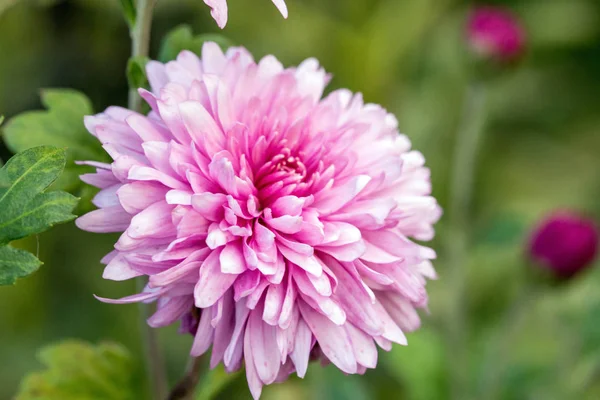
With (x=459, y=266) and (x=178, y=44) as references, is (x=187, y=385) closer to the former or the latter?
(x=178, y=44)

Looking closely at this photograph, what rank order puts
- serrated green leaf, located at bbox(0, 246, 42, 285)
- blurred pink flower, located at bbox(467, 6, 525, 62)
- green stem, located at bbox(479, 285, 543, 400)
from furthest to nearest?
blurred pink flower, located at bbox(467, 6, 525, 62) < green stem, located at bbox(479, 285, 543, 400) < serrated green leaf, located at bbox(0, 246, 42, 285)

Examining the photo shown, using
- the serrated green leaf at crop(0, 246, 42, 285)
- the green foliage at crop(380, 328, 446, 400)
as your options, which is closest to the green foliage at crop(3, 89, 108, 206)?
the serrated green leaf at crop(0, 246, 42, 285)

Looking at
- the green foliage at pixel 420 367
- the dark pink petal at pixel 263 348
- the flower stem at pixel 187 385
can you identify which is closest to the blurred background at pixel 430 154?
the green foliage at pixel 420 367

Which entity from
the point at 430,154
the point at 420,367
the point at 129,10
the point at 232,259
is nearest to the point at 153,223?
the point at 232,259

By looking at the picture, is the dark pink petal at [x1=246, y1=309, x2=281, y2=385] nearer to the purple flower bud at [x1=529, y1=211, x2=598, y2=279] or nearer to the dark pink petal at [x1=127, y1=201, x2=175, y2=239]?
the dark pink petal at [x1=127, y1=201, x2=175, y2=239]

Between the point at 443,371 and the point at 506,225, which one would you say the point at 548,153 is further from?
the point at 443,371

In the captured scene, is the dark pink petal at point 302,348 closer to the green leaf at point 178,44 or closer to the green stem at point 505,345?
the green leaf at point 178,44
